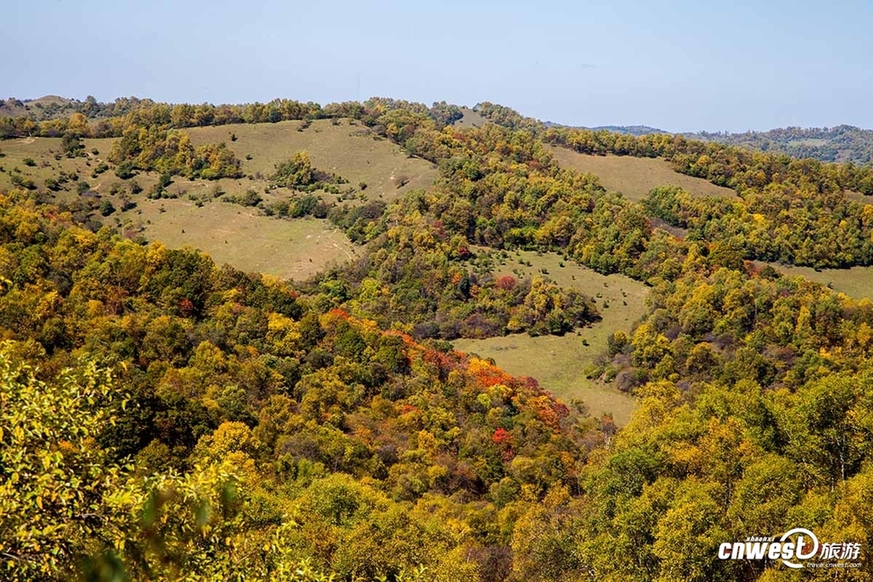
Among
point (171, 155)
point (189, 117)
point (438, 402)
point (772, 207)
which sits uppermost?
point (189, 117)

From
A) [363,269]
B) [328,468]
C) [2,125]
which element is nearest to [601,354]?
[363,269]

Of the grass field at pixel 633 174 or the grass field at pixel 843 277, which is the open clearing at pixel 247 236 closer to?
the grass field at pixel 633 174

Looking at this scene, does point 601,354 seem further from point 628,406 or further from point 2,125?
point 2,125

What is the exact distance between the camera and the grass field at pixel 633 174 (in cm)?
13175

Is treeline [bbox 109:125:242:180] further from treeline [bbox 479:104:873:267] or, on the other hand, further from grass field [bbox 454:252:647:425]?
treeline [bbox 479:104:873:267]

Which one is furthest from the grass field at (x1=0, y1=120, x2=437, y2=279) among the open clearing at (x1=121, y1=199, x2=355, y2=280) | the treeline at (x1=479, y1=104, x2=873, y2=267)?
the treeline at (x1=479, y1=104, x2=873, y2=267)

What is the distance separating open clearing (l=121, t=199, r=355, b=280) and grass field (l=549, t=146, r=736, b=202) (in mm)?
60299

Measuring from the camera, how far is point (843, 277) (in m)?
101

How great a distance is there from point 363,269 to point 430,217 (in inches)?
597

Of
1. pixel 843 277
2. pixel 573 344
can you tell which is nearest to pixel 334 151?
pixel 573 344

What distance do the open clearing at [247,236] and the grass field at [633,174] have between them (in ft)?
198

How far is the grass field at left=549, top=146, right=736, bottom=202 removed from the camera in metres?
132

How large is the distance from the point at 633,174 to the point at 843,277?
5008 cm

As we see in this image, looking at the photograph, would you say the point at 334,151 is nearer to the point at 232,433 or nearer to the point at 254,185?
the point at 254,185
